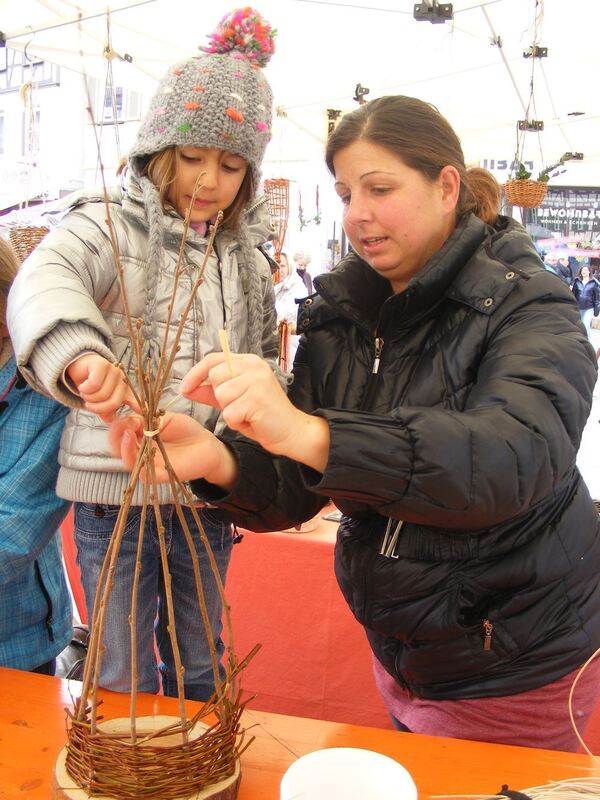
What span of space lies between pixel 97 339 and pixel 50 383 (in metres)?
0.08

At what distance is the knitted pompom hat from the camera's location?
1.19 metres

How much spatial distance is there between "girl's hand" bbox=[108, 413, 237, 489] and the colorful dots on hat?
1.76 feet

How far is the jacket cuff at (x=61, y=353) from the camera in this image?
88 centimetres

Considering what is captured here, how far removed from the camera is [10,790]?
811 mm

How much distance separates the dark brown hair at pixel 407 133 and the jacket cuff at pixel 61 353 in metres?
0.47

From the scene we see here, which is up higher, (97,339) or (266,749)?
(97,339)

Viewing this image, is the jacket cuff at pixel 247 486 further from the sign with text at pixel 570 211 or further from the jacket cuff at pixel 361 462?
the sign with text at pixel 570 211

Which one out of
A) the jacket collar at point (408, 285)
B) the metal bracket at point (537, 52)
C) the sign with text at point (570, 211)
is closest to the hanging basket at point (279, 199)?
the metal bracket at point (537, 52)

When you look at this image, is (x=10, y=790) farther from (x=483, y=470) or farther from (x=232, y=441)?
(x=483, y=470)

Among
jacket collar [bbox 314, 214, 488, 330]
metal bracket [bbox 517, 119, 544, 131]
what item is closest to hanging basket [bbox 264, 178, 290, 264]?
metal bracket [bbox 517, 119, 544, 131]

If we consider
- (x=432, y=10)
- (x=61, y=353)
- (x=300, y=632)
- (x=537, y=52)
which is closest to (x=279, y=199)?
(x=432, y=10)

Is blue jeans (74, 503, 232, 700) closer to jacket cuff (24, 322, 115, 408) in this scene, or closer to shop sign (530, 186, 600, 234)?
jacket cuff (24, 322, 115, 408)

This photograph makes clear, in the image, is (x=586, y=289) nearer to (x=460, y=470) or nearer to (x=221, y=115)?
(x=221, y=115)

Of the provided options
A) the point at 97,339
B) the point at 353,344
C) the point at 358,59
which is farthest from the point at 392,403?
the point at 358,59
